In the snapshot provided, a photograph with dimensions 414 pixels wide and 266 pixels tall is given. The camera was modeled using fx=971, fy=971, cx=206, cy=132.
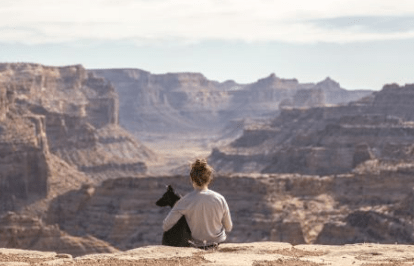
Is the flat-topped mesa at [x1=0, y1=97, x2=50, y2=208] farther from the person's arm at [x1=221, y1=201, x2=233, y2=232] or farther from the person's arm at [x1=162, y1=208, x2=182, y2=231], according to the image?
the person's arm at [x1=162, y1=208, x2=182, y2=231]

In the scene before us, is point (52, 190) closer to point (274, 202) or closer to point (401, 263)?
point (274, 202)

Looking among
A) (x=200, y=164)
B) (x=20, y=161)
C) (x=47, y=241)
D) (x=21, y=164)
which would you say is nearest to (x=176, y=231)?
(x=200, y=164)

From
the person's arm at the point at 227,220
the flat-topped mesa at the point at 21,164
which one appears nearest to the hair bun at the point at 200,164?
the person's arm at the point at 227,220

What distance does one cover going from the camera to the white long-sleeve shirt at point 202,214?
22.1 m

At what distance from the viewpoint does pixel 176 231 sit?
893 inches

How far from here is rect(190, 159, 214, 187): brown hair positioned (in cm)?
2166

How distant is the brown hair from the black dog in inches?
39.7

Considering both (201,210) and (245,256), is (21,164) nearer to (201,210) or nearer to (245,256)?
(201,210)

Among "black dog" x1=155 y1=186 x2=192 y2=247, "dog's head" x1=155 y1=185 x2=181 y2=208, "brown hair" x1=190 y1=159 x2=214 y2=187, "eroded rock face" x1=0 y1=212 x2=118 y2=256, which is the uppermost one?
"brown hair" x1=190 y1=159 x2=214 y2=187

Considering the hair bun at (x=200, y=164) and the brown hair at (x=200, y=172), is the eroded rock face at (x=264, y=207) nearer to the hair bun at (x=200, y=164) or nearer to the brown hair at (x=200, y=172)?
the brown hair at (x=200, y=172)

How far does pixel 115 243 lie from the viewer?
3765 inches

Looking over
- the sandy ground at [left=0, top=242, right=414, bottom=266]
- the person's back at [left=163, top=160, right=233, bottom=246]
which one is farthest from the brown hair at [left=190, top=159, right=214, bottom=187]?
the sandy ground at [left=0, top=242, right=414, bottom=266]

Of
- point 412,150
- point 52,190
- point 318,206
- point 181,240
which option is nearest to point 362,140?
point 412,150

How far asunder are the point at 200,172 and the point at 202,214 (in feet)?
3.65
